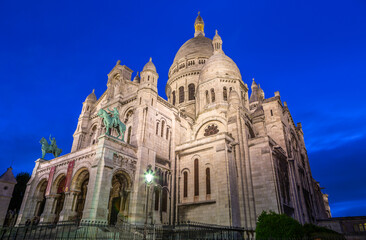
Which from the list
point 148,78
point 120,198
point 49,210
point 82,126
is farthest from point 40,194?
point 148,78

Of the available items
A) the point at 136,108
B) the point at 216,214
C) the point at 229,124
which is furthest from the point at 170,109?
the point at 216,214

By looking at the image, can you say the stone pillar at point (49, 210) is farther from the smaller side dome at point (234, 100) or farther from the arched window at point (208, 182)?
the smaller side dome at point (234, 100)

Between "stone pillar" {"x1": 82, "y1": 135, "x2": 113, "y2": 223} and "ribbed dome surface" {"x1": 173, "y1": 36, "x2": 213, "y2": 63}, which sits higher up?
"ribbed dome surface" {"x1": 173, "y1": 36, "x2": 213, "y2": 63}

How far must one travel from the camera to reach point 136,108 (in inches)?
1096

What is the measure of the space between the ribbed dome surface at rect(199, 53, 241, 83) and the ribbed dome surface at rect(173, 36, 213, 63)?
→ 362 inches

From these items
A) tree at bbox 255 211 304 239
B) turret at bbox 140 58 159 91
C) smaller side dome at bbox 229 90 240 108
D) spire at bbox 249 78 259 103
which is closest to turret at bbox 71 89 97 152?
turret at bbox 140 58 159 91

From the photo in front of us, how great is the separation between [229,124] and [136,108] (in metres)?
10.8

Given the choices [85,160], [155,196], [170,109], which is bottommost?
[155,196]

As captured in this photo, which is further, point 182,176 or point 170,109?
point 170,109

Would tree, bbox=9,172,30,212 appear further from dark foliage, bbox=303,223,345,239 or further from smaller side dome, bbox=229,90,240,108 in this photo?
dark foliage, bbox=303,223,345,239

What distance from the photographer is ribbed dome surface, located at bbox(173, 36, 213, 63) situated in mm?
47688

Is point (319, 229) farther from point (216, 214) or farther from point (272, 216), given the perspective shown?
point (216, 214)

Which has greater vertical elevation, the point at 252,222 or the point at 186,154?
the point at 186,154

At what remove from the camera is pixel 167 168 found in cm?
2786
